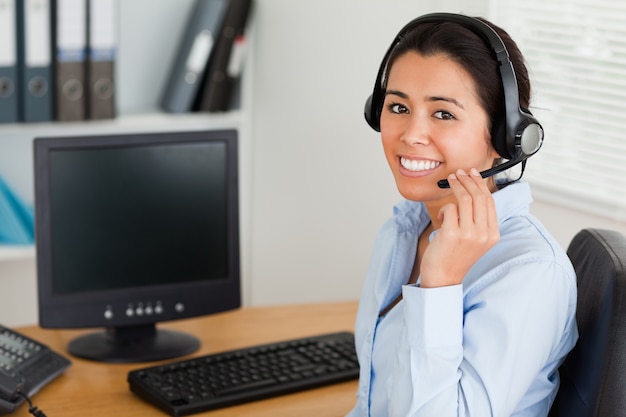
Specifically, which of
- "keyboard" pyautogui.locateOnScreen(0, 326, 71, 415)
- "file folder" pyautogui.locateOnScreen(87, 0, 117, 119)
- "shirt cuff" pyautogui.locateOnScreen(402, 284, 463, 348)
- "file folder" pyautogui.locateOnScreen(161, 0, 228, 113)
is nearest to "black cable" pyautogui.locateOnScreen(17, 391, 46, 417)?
"keyboard" pyautogui.locateOnScreen(0, 326, 71, 415)

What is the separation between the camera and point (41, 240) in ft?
5.89

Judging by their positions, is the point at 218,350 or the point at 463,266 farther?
the point at 218,350

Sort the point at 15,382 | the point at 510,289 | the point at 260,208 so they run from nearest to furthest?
the point at 510,289 → the point at 15,382 → the point at 260,208

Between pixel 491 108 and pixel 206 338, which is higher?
pixel 491 108

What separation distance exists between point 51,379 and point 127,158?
1.41 ft

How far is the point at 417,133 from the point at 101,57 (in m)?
1.52

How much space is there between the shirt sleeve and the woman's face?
0.18m

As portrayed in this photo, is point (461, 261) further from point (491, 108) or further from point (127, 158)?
point (127, 158)

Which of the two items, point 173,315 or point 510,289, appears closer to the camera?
point 510,289

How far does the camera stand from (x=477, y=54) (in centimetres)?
136

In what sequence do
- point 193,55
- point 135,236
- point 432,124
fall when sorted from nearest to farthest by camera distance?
1. point 432,124
2. point 135,236
3. point 193,55

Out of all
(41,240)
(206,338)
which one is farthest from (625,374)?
(41,240)

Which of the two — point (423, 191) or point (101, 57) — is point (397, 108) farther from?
point (101, 57)

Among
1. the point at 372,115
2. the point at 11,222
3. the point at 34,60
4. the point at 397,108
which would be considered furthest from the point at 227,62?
the point at 397,108
